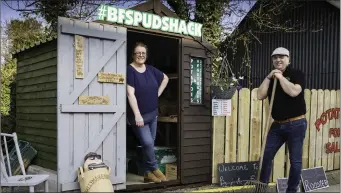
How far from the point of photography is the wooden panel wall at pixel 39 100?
4527 millimetres

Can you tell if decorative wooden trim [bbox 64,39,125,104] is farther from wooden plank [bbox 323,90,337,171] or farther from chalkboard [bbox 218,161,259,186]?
wooden plank [bbox 323,90,337,171]

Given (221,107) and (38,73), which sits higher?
(38,73)

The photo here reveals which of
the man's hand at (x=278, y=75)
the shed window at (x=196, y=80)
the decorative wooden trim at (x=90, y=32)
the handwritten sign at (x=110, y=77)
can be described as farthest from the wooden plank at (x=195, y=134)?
the decorative wooden trim at (x=90, y=32)

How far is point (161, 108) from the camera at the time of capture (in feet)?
20.7

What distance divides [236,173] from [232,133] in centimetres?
65

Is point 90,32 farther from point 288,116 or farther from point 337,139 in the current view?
point 337,139

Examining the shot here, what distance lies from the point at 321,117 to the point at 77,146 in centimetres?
458

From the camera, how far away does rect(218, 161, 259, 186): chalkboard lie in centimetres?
555

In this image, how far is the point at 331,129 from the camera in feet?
22.4

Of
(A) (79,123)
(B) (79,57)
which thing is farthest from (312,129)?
(B) (79,57)

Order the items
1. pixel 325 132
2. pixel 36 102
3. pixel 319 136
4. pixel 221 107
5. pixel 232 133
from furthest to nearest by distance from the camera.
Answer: pixel 325 132, pixel 319 136, pixel 232 133, pixel 221 107, pixel 36 102

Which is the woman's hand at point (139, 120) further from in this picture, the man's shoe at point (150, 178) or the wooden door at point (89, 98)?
the man's shoe at point (150, 178)

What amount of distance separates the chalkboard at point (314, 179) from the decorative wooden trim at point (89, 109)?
3.39 metres

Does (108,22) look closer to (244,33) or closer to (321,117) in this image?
(321,117)
